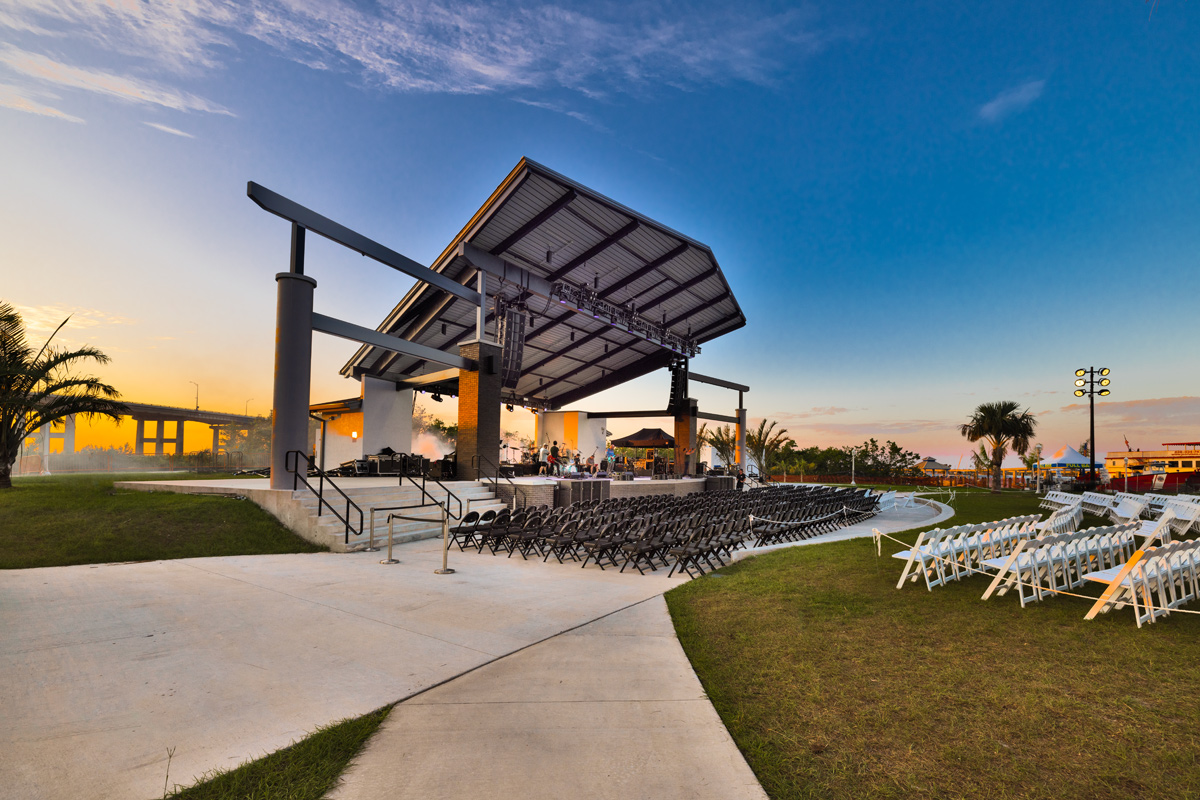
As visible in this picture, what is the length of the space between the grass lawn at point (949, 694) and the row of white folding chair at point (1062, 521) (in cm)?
243

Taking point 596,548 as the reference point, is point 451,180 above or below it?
above

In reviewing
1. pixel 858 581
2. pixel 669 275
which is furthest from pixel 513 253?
pixel 858 581

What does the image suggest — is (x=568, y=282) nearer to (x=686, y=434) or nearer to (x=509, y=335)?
(x=509, y=335)

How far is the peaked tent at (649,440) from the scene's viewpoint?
102ft

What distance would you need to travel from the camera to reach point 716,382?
33188 millimetres

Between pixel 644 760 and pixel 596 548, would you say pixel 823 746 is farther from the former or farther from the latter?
pixel 596 548

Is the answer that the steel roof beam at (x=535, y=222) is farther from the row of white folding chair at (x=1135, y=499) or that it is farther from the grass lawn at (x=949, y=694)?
the row of white folding chair at (x=1135, y=499)

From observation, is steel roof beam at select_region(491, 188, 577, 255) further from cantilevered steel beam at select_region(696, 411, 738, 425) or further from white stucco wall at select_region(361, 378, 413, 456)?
cantilevered steel beam at select_region(696, 411, 738, 425)

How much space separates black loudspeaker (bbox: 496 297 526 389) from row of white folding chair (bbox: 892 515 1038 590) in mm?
14554

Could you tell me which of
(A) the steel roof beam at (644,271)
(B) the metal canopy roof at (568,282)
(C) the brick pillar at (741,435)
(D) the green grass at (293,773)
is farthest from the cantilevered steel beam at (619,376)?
(D) the green grass at (293,773)

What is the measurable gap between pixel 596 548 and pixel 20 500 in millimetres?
11678

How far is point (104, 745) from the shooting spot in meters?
2.98

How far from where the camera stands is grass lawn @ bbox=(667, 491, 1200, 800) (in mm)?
2682

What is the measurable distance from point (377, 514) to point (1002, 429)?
109 feet
